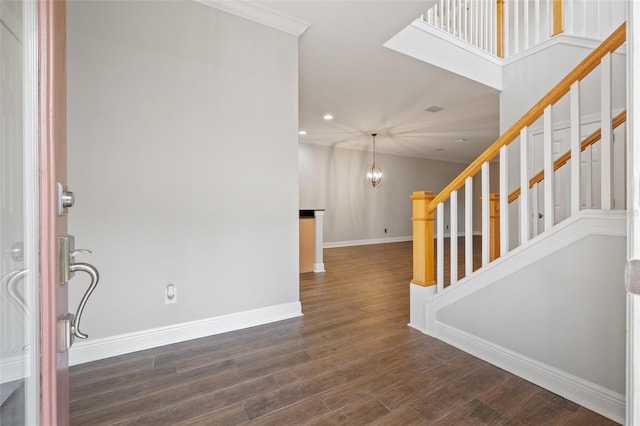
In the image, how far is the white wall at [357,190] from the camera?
287 inches

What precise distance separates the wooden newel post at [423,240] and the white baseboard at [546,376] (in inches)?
16.1

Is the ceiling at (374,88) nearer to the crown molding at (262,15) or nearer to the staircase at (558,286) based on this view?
the crown molding at (262,15)

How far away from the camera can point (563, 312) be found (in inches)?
60.5

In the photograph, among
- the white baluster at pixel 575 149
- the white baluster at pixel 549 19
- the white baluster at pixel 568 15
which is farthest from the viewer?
the white baluster at pixel 549 19

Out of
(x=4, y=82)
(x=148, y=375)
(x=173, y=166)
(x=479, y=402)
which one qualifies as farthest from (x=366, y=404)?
(x=173, y=166)

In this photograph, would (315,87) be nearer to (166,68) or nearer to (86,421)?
(166,68)

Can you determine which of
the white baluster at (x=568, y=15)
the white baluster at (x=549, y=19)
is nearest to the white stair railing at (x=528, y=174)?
the white baluster at (x=568, y=15)

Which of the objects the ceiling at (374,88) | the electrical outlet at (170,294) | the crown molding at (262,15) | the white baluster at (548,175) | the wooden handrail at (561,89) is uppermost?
the ceiling at (374,88)

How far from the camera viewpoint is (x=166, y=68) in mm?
2111

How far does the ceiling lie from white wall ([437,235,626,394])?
223 cm

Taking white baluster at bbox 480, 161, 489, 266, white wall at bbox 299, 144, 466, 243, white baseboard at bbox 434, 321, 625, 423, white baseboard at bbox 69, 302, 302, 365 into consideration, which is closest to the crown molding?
white baluster at bbox 480, 161, 489, 266

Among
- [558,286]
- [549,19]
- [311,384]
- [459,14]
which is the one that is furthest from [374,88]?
[311,384]

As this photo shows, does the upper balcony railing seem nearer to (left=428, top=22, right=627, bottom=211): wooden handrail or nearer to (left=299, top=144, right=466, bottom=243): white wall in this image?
(left=428, top=22, right=627, bottom=211): wooden handrail

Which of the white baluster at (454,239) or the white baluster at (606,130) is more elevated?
the white baluster at (606,130)
